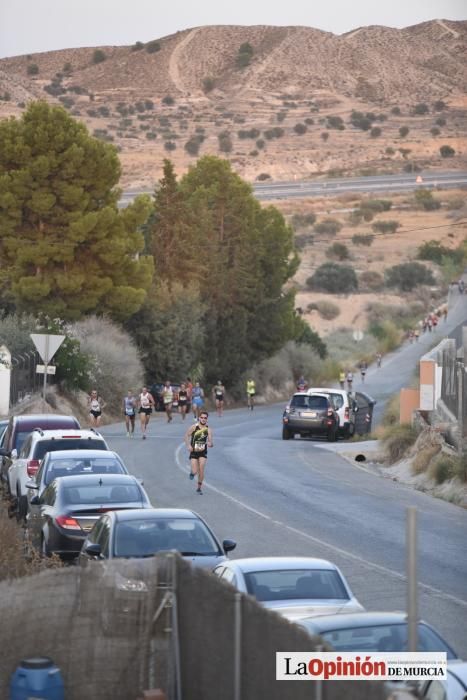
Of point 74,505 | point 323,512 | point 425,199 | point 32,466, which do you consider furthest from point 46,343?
point 425,199

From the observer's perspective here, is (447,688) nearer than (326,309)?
Yes

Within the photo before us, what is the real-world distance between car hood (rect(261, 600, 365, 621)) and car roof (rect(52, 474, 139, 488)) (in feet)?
23.0

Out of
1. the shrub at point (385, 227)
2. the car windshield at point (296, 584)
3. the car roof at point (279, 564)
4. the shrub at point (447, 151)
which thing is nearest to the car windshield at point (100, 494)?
the car roof at point (279, 564)

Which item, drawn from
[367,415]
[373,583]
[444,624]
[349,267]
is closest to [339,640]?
[444,624]

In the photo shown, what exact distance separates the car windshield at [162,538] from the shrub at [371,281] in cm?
11412

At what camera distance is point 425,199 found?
6324 inches

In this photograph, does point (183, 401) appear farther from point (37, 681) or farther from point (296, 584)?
point (37, 681)

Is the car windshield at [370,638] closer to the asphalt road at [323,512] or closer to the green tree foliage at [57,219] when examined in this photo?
the asphalt road at [323,512]

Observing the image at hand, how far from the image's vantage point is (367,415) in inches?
2052

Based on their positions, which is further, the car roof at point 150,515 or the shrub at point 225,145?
the shrub at point 225,145

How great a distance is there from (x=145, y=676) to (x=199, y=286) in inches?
2402

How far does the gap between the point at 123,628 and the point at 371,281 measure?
12100 centimetres

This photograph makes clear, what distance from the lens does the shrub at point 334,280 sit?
125000 millimetres

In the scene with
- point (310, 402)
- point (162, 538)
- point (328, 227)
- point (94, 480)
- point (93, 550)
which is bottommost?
point (328, 227)
